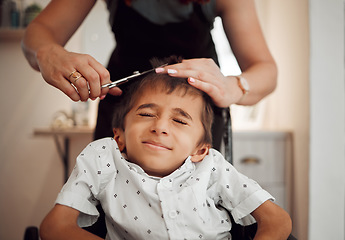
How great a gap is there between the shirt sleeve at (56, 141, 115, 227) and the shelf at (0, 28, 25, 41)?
335mm

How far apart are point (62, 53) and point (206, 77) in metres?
0.23

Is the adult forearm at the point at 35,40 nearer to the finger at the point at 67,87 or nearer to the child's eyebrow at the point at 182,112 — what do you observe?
the finger at the point at 67,87

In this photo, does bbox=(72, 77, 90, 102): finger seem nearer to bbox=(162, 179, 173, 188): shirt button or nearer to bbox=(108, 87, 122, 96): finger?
bbox=(108, 87, 122, 96): finger

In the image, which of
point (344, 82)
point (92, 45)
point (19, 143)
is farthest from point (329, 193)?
point (92, 45)

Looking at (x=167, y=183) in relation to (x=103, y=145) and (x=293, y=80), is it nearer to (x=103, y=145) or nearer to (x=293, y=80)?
(x=103, y=145)

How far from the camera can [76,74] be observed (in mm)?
479

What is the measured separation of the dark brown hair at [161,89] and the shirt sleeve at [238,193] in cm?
7

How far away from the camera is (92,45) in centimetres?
119

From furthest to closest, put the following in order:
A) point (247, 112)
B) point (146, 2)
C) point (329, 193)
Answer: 1. point (247, 112)
2. point (329, 193)
3. point (146, 2)

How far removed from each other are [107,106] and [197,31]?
0.25m

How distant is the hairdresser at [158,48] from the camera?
495 millimetres

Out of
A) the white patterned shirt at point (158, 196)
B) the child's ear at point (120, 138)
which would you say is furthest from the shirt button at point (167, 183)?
the child's ear at point (120, 138)

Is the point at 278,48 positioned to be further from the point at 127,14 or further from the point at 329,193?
the point at 127,14

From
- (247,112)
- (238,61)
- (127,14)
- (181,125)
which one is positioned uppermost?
(127,14)
